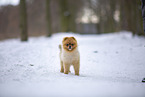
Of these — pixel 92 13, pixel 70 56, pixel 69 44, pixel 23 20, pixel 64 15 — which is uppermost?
pixel 92 13

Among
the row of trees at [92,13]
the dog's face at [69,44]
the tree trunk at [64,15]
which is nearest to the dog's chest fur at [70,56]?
the dog's face at [69,44]

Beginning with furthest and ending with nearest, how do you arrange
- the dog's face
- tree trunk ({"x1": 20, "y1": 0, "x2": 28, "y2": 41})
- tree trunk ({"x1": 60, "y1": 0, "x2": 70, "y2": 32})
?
tree trunk ({"x1": 60, "y1": 0, "x2": 70, "y2": 32}), tree trunk ({"x1": 20, "y1": 0, "x2": 28, "y2": 41}), the dog's face

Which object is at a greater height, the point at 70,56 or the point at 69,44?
the point at 69,44

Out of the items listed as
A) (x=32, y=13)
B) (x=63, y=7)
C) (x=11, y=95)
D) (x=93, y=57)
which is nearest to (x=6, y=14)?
(x=32, y=13)

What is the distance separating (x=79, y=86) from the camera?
8.62 ft

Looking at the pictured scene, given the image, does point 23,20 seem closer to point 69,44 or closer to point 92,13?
point 69,44

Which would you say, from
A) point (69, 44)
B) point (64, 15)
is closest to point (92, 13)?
point (64, 15)

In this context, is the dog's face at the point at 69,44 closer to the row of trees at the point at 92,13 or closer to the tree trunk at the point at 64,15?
the row of trees at the point at 92,13

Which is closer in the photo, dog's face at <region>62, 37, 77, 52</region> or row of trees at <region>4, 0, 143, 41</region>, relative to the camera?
dog's face at <region>62, 37, 77, 52</region>

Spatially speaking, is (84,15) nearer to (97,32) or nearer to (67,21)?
(97,32)

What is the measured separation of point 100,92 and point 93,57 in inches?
184

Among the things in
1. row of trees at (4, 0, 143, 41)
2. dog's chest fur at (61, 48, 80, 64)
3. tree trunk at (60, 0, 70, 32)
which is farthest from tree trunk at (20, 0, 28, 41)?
tree trunk at (60, 0, 70, 32)

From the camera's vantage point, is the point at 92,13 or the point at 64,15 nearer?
the point at 64,15

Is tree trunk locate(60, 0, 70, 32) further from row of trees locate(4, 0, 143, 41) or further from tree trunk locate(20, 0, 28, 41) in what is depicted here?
tree trunk locate(20, 0, 28, 41)
